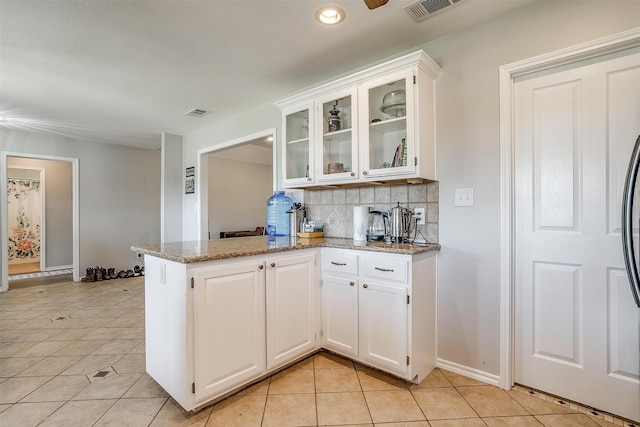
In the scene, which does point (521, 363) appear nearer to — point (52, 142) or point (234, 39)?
point (234, 39)

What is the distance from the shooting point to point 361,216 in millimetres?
2488

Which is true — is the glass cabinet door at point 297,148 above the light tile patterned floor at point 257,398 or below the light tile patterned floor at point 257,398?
above

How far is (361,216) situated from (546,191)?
122 centimetres

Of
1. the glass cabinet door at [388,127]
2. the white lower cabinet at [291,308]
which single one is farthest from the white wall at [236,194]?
the glass cabinet door at [388,127]

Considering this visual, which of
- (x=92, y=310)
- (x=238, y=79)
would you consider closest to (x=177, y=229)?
(x=92, y=310)

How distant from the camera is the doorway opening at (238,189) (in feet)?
21.4

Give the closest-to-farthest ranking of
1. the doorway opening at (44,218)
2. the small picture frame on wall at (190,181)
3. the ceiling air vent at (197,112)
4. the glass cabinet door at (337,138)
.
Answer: the glass cabinet door at (337,138)
the ceiling air vent at (197,112)
the small picture frame on wall at (190,181)
the doorway opening at (44,218)

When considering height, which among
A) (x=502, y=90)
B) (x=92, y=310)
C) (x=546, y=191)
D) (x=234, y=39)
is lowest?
(x=92, y=310)

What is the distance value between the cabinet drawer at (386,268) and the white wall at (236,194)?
5.02 meters

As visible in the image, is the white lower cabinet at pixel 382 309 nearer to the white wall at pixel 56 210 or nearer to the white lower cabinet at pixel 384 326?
the white lower cabinet at pixel 384 326

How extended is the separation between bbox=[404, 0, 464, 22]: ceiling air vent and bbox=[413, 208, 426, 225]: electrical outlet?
128 centimetres

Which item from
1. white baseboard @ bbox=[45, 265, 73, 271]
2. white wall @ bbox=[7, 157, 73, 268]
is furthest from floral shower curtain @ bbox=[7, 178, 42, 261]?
white baseboard @ bbox=[45, 265, 73, 271]

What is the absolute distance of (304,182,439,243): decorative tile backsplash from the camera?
2250 mm

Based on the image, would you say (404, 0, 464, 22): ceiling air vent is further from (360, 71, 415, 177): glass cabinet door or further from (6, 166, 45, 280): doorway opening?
(6, 166, 45, 280): doorway opening
